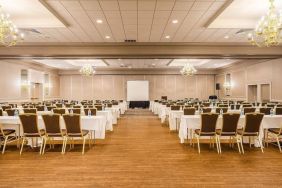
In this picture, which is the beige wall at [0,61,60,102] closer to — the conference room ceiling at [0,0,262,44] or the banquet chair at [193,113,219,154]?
the conference room ceiling at [0,0,262,44]

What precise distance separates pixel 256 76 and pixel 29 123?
535 inches

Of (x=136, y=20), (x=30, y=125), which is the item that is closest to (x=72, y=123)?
(x=30, y=125)

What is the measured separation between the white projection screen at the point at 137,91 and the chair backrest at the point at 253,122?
17231 millimetres

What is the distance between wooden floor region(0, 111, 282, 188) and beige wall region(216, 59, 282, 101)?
26.1 ft

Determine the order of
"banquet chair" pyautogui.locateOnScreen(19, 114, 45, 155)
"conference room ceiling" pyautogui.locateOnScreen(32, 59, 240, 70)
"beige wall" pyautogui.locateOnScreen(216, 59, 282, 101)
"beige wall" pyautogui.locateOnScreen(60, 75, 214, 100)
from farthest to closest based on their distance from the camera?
"beige wall" pyautogui.locateOnScreen(60, 75, 214, 100) < "conference room ceiling" pyautogui.locateOnScreen(32, 59, 240, 70) < "beige wall" pyautogui.locateOnScreen(216, 59, 282, 101) < "banquet chair" pyautogui.locateOnScreen(19, 114, 45, 155)

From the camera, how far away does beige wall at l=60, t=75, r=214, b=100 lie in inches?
912

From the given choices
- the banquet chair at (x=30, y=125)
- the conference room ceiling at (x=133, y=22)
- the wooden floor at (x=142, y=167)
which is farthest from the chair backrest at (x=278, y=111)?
the banquet chair at (x=30, y=125)

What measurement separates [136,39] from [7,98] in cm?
823

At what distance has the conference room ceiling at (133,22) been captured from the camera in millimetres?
→ 6219

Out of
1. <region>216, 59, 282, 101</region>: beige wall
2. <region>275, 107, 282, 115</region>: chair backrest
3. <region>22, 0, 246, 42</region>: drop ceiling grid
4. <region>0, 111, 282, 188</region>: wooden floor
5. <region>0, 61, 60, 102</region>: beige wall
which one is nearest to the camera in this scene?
<region>0, 111, 282, 188</region>: wooden floor

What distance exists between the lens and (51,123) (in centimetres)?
549

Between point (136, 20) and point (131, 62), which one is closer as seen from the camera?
point (136, 20)

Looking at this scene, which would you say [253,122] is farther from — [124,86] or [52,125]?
[124,86]

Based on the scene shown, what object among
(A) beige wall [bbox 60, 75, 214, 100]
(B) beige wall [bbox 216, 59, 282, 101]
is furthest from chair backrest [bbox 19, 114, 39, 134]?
(A) beige wall [bbox 60, 75, 214, 100]
